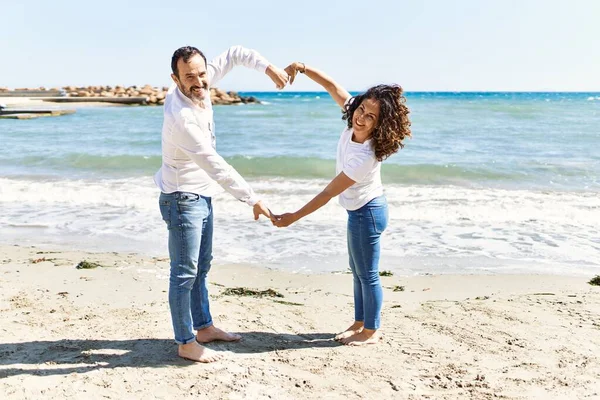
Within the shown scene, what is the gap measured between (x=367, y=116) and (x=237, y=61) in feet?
3.04

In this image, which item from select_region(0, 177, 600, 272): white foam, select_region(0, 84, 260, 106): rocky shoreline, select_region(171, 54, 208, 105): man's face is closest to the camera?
select_region(171, 54, 208, 105): man's face

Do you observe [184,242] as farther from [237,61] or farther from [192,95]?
[237,61]

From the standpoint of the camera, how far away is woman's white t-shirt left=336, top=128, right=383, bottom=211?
3.37 meters

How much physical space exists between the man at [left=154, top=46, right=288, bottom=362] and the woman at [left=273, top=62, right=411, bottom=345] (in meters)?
0.52

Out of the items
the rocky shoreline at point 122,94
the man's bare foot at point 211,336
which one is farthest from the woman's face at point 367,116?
the rocky shoreline at point 122,94

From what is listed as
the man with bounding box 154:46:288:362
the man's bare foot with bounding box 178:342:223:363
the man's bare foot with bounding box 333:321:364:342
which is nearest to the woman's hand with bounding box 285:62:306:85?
the man with bounding box 154:46:288:362

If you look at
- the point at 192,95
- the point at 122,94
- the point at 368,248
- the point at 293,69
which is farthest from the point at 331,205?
the point at 122,94

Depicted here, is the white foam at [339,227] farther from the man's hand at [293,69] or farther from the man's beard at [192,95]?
the man's beard at [192,95]

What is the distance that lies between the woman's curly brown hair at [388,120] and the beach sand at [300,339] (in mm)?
1279

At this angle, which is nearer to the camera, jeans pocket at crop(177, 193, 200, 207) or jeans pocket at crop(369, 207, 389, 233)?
jeans pocket at crop(177, 193, 200, 207)

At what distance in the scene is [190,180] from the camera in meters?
3.21

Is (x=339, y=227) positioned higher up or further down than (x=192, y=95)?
further down

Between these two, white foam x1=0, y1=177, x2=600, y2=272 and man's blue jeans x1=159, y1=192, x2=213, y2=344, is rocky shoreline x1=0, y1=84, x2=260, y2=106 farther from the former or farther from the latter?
man's blue jeans x1=159, y1=192, x2=213, y2=344

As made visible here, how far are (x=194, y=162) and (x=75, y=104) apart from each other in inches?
A: 1852
